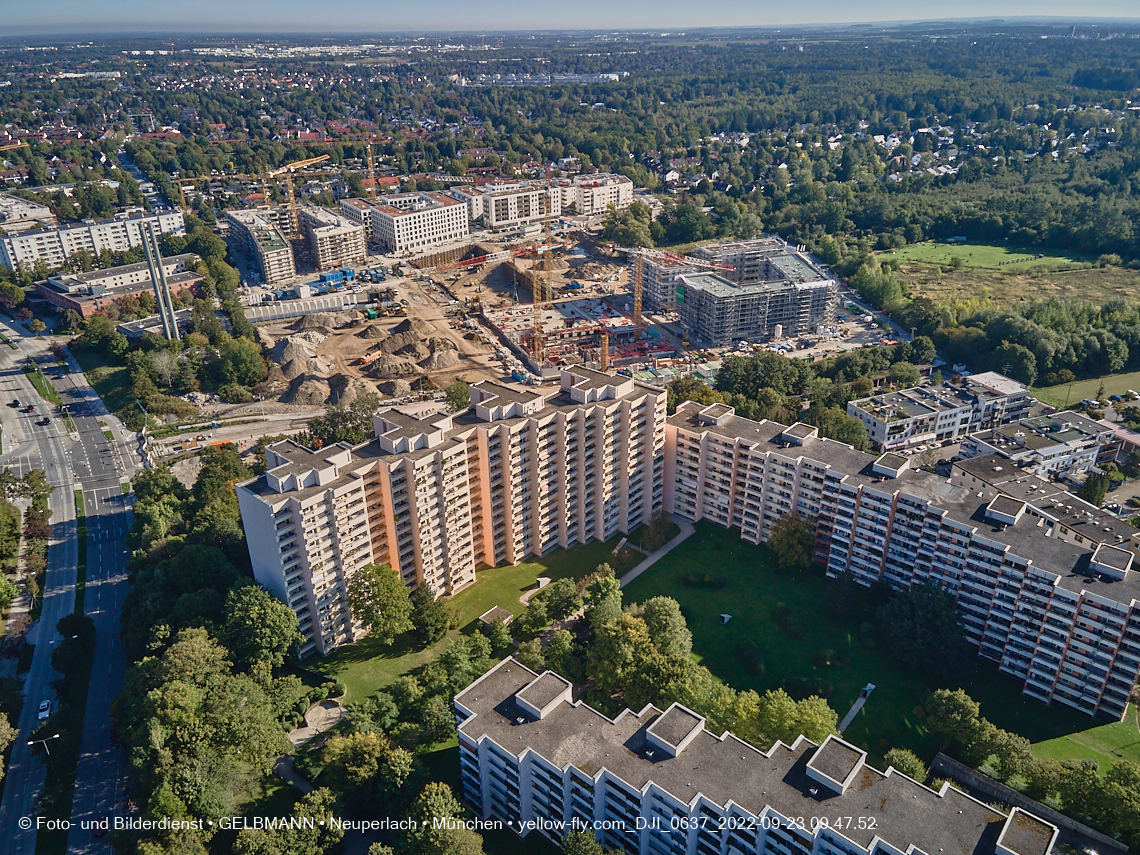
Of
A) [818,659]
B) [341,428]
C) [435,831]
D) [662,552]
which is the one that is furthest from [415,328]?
[435,831]

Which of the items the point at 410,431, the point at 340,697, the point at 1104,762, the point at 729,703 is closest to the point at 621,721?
the point at 729,703

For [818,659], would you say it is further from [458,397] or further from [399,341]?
[399,341]

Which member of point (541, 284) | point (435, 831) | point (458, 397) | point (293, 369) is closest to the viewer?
point (435, 831)

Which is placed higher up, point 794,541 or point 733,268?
point 733,268

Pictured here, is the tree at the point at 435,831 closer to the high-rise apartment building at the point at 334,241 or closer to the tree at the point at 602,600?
the tree at the point at 602,600

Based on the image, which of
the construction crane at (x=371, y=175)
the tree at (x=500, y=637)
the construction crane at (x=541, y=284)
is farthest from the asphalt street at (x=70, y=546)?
the construction crane at (x=371, y=175)

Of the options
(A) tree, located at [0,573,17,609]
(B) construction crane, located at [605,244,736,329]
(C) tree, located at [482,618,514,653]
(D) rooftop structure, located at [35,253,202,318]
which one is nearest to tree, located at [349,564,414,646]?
(C) tree, located at [482,618,514,653]
